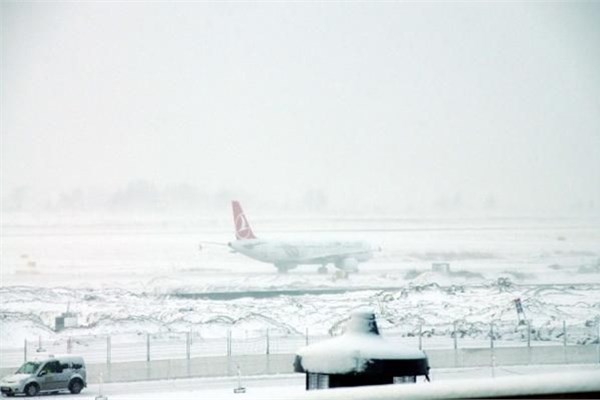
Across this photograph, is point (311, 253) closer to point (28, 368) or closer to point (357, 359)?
point (28, 368)

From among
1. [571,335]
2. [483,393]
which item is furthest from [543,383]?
[571,335]

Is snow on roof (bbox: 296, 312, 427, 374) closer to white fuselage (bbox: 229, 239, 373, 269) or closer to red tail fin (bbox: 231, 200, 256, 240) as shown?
red tail fin (bbox: 231, 200, 256, 240)

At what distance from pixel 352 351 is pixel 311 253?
3049 mm

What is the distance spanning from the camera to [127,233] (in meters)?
5.62

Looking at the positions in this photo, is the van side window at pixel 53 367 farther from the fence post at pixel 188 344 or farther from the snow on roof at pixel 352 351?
the snow on roof at pixel 352 351

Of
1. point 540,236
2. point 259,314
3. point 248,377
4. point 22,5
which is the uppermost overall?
point 22,5

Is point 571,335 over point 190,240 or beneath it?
beneath

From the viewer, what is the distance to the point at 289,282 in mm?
5789

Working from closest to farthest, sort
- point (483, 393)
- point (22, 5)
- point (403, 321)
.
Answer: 1. point (483, 393)
2. point (22, 5)
3. point (403, 321)

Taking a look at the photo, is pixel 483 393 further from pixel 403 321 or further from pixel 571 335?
pixel 571 335

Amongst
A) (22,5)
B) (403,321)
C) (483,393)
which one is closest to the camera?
(483,393)

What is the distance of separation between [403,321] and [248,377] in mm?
1072

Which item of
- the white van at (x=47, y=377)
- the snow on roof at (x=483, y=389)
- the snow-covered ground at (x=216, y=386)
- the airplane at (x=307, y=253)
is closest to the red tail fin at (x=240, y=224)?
the airplane at (x=307, y=253)

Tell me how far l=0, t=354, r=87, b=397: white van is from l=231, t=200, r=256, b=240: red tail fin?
125 centimetres
